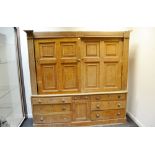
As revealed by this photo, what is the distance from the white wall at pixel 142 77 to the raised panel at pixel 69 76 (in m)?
1.05

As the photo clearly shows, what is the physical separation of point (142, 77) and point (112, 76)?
1.52ft

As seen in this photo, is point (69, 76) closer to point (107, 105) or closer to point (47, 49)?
point (47, 49)

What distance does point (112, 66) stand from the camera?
2.16 m

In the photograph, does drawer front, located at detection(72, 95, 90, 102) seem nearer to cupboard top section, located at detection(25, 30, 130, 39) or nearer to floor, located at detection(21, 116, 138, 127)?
floor, located at detection(21, 116, 138, 127)

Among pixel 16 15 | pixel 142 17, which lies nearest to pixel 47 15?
pixel 16 15

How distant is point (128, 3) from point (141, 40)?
2.09m

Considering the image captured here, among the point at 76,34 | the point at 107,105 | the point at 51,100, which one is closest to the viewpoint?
the point at 76,34

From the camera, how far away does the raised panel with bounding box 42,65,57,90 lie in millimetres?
2053

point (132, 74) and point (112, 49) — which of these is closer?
point (112, 49)

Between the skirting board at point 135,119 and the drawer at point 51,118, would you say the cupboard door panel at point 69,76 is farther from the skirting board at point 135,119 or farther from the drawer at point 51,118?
the skirting board at point 135,119

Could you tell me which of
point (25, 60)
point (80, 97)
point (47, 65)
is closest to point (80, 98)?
point (80, 97)

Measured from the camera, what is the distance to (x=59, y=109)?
2113mm

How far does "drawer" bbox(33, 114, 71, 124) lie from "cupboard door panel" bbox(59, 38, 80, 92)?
1.44 ft
